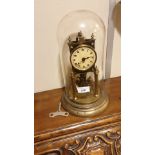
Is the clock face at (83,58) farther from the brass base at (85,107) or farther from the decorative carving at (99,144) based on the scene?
the decorative carving at (99,144)

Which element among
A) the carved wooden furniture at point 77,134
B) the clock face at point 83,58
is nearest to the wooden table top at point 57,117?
the carved wooden furniture at point 77,134

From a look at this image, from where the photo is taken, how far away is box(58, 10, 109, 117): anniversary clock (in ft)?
3.12

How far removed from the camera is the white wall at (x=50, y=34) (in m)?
0.98

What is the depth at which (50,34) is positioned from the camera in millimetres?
1027

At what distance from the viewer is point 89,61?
0.97m

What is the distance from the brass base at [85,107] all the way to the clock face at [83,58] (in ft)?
0.46

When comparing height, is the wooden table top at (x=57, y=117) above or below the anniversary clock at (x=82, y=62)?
below

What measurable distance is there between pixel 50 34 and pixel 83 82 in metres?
0.23
